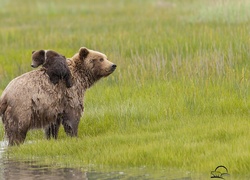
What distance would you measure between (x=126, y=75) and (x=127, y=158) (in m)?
5.67

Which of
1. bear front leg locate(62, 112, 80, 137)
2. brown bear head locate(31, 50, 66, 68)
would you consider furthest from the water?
brown bear head locate(31, 50, 66, 68)

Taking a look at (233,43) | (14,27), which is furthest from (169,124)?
(14,27)

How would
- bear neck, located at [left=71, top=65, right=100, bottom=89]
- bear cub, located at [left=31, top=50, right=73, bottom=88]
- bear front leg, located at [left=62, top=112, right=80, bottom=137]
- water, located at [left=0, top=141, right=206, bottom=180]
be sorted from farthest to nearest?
bear neck, located at [left=71, top=65, right=100, bottom=89]
bear front leg, located at [left=62, top=112, right=80, bottom=137]
bear cub, located at [left=31, top=50, right=73, bottom=88]
water, located at [left=0, top=141, right=206, bottom=180]

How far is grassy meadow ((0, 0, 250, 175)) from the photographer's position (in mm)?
9023

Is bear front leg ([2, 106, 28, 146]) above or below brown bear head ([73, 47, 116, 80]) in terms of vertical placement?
below

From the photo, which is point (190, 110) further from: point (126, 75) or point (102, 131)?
point (126, 75)

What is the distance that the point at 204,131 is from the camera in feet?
32.2

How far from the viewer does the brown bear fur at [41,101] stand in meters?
10.1

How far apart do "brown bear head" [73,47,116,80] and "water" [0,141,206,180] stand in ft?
9.16

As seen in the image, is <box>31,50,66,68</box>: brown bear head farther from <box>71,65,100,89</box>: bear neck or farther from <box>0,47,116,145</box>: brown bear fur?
<box>71,65,100,89</box>: bear neck

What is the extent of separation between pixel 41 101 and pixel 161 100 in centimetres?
246

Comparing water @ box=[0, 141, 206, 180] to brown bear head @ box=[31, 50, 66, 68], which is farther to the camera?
brown bear head @ box=[31, 50, 66, 68]

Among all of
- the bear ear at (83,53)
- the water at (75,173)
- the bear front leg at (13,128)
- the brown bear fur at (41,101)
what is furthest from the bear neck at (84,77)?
the water at (75,173)

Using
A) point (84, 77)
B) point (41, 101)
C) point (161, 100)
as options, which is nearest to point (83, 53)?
point (84, 77)
